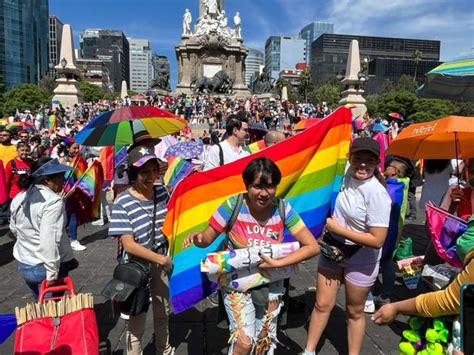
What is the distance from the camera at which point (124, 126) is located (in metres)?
5.25

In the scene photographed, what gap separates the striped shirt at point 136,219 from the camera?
281 centimetres

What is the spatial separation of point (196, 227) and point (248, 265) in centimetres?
86

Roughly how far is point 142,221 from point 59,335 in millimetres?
888

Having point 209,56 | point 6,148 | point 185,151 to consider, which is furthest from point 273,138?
point 209,56

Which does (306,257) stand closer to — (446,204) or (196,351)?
(196,351)

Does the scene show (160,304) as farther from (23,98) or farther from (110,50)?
(110,50)

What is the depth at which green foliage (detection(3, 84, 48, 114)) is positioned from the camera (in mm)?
65250

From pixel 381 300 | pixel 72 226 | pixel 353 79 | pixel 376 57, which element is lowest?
pixel 381 300

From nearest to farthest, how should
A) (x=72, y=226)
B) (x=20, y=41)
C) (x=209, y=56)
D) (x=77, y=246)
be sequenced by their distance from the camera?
(x=72, y=226) < (x=77, y=246) < (x=209, y=56) < (x=20, y=41)

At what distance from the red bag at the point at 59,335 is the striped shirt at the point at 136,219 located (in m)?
0.58

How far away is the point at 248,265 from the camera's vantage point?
8.21 ft

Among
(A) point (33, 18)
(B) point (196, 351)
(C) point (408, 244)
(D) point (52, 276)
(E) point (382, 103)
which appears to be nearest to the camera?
(D) point (52, 276)

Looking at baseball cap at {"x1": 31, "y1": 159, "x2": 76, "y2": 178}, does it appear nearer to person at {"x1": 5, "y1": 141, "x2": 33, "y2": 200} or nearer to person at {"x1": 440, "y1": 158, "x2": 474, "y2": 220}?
person at {"x1": 440, "y1": 158, "x2": 474, "y2": 220}

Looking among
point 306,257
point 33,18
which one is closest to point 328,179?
point 306,257
